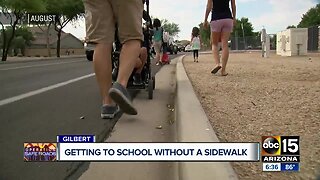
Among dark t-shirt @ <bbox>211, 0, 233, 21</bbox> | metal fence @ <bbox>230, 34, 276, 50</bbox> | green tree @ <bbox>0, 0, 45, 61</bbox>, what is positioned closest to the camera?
dark t-shirt @ <bbox>211, 0, 233, 21</bbox>

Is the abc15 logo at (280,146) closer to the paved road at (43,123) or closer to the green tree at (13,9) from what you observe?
the paved road at (43,123)

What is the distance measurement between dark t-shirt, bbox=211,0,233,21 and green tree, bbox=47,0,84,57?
43.1 metres

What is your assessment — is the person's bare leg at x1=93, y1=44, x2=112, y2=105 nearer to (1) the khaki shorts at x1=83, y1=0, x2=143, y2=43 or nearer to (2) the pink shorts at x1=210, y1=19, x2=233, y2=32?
(1) the khaki shorts at x1=83, y1=0, x2=143, y2=43

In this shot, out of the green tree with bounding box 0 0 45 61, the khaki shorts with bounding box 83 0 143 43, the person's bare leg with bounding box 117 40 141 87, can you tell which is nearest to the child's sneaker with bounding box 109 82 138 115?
the person's bare leg with bounding box 117 40 141 87

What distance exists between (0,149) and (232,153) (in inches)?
64.8

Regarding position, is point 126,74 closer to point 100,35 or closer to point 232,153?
point 100,35

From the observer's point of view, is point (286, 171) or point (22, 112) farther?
point (22, 112)

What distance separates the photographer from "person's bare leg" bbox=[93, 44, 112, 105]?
3840 mm

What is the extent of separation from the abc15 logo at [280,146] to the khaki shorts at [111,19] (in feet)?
6.14

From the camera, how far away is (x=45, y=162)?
254 centimetres

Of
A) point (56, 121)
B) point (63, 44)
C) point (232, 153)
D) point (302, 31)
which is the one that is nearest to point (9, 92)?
point (56, 121)

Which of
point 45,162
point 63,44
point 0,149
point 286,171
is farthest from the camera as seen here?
point 63,44

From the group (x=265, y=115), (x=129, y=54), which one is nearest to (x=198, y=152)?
(x=265, y=115)

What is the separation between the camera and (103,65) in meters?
3.87
